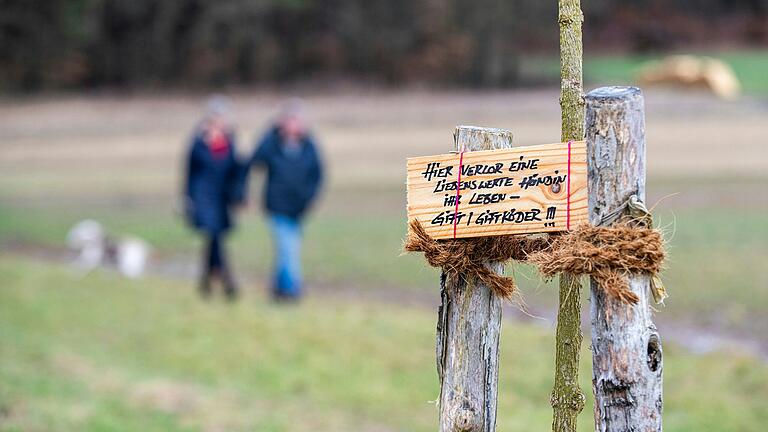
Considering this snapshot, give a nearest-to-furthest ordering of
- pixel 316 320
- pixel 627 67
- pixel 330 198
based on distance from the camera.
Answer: pixel 316 320 < pixel 330 198 < pixel 627 67

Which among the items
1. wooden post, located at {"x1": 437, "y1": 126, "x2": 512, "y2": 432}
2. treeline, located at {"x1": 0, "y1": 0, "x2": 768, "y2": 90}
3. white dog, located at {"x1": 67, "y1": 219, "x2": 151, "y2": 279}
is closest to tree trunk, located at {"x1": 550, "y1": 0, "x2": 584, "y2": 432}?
wooden post, located at {"x1": 437, "y1": 126, "x2": 512, "y2": 432}

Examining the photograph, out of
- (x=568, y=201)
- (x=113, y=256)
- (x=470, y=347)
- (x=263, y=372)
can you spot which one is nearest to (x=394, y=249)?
(x=113, y=256)

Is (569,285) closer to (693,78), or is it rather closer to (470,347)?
(470,347)

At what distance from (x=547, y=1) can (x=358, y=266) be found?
113 ft

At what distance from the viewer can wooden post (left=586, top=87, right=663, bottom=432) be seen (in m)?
3.34

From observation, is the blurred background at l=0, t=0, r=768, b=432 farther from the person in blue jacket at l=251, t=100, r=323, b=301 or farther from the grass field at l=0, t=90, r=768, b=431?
the person in blue jacket at l=251, t=100, r=323, b=301

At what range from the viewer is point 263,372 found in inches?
345

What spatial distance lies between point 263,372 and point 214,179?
144 inches

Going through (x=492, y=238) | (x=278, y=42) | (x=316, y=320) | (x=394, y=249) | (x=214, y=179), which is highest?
(x=278, y=42)

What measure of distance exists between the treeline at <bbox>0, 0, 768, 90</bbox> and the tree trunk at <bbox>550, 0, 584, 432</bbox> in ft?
140

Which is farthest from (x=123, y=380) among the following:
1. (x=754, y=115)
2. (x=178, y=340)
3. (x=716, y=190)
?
(x=754, y=115)

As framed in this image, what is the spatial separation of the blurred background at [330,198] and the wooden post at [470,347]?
25cm

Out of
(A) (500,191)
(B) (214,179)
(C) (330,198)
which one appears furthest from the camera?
(C) (330,198)

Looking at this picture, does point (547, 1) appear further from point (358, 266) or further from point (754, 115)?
point (358, 266)
